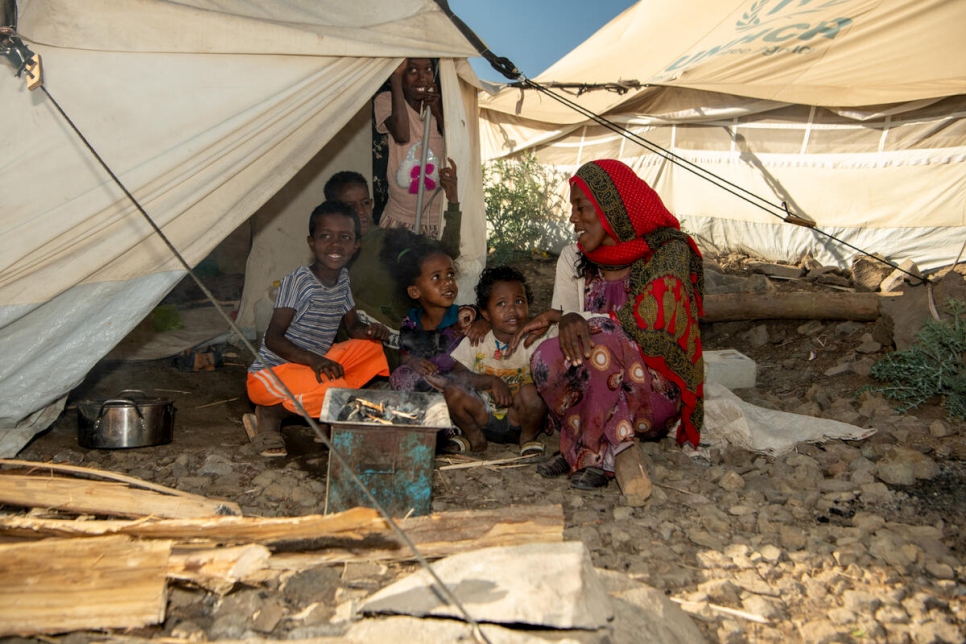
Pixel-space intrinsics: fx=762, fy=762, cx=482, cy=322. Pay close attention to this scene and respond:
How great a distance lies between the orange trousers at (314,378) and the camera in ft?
10.6

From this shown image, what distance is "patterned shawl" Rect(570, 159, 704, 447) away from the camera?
2.90 meters

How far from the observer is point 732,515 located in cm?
255

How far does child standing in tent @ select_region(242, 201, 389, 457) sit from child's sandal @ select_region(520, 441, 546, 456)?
0.77 m

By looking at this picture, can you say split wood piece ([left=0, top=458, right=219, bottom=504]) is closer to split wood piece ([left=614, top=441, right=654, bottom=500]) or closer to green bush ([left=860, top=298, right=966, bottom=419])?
split wood piece ([left=614, top=441, right=654, bottom=500])

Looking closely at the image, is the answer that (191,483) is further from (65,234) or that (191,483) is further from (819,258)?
(819,258)

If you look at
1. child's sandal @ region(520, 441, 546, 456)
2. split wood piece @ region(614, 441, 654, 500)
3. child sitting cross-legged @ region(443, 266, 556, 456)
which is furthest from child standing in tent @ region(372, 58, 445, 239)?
split wood piece @ region(614, 441, 654, 500)

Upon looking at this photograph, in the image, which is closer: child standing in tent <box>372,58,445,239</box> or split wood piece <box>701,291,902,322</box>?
child standing in tent <box>372,58,445,239</box>

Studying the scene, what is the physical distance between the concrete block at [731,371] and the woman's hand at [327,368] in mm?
1907

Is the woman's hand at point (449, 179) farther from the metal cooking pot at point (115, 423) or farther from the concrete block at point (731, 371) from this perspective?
the metal cooking pot at point (115, 423)

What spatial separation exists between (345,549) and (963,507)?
2021 millimetres

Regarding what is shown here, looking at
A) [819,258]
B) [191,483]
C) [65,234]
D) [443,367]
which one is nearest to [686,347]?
[443,367]

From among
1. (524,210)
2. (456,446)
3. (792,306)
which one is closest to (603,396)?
(456,446)

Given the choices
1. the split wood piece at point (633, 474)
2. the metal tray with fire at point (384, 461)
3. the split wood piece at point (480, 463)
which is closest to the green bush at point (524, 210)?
the split wood piece at point (480, 463)

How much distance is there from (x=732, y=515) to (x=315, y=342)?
190 cm
